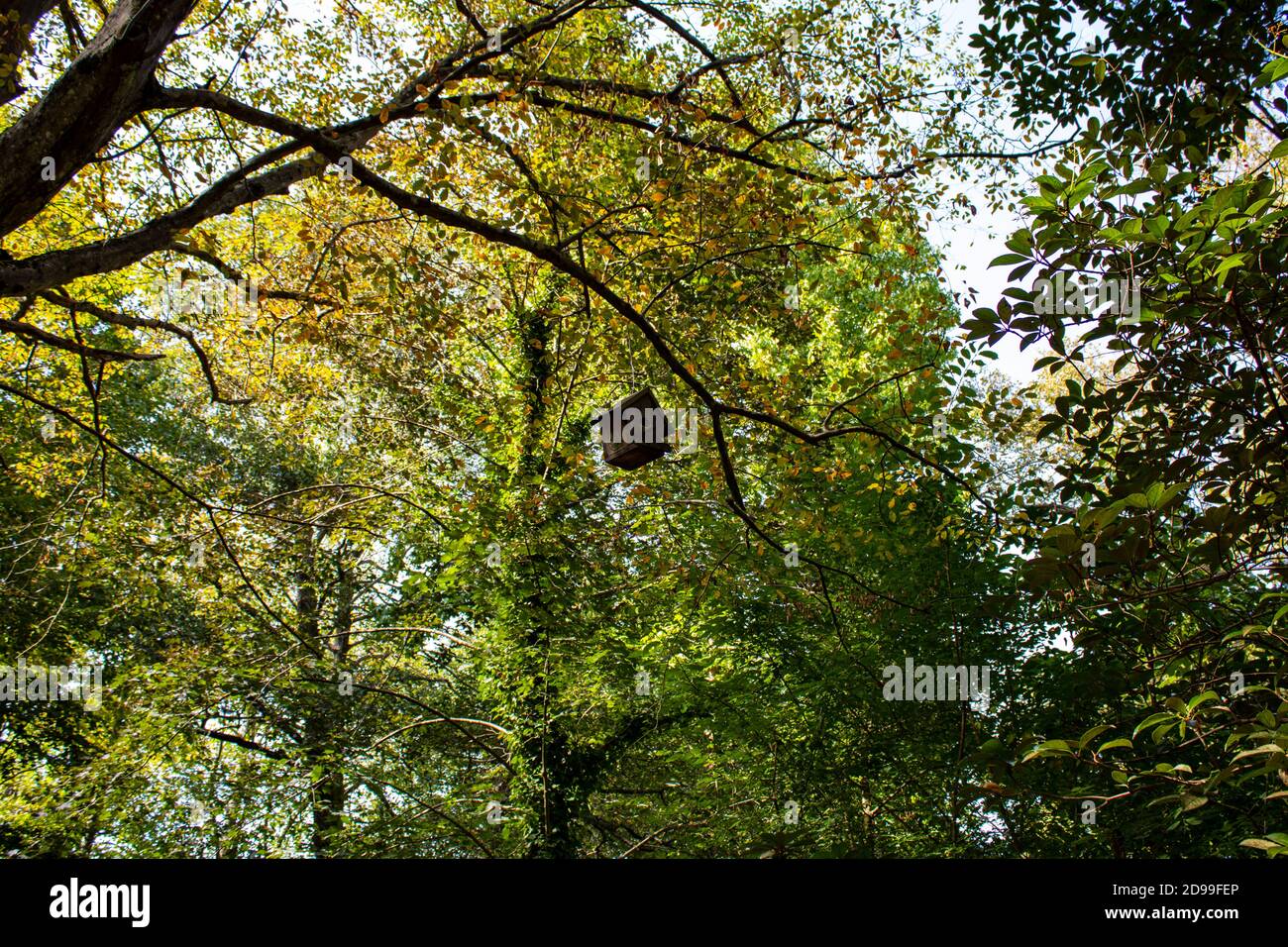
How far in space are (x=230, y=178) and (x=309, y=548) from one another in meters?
6.73

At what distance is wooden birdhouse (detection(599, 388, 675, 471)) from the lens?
4547 millimetres

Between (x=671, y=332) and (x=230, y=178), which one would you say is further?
(x=671, y=332)

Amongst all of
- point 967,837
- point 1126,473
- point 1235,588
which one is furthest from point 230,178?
point 967,837

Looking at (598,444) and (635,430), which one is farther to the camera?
(598,444)

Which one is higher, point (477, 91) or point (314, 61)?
point (314, 61)

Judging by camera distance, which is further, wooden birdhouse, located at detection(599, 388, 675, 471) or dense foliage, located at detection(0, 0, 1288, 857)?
wooden birdhouse, located at detection(599, 388, 675, 471)

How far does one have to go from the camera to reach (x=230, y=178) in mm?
4566

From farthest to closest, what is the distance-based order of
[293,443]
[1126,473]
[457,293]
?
[293,443] < [457,293] < [1126,473]

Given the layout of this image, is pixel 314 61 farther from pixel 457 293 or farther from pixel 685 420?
pixel 685 420

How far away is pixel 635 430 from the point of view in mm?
4555

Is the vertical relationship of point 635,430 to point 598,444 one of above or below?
below

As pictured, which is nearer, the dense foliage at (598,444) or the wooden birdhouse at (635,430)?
the dense foliage at (598,444)

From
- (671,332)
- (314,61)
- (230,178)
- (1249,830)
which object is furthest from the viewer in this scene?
(314,61)

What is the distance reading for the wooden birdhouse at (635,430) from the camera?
455 centimetres
